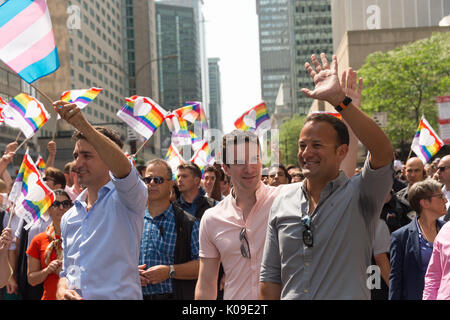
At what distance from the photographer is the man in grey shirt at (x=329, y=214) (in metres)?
2.74

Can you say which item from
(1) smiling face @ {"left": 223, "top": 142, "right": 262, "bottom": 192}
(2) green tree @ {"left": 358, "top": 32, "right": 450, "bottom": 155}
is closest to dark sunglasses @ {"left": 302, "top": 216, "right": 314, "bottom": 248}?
(1) smiling face @ {"left": 223, "top": 142, "right": 262, "bottom": 192}

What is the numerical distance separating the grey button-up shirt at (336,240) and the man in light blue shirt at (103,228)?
3.03 feet

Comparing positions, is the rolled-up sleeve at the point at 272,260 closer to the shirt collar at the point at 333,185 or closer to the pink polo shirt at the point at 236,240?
the shirt collar at the point at 333,185

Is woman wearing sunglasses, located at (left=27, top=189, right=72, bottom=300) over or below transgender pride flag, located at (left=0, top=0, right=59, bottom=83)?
below

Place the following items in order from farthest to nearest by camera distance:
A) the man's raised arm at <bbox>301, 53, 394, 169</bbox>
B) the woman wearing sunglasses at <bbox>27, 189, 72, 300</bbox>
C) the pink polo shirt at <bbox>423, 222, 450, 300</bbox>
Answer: the woman wearing sunglasses at <bbox>27, 189, 72, 300</bbox> → the pink polo shirt at <bbox>423, 222, 450, 300</bbox> → the man's raised arm at <bbox>301, 53, 394, 169</bbox>

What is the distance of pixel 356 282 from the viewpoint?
2744 millimetres

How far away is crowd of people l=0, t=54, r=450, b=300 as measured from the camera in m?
2.78

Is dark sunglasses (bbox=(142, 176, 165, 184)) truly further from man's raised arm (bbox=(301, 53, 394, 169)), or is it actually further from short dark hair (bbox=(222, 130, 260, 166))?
man's raised arm (bbox=(301, 53, 394, 169))

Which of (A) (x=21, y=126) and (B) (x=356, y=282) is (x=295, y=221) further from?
(A) (x=21, y=126)

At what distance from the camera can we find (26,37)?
3658 millimetres

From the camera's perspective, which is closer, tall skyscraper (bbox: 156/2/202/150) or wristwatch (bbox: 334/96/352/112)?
wristwatch (bbox: 334/96/352/112)

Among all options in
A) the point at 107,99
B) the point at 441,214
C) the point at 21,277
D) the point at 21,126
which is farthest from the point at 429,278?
the point at 107,99

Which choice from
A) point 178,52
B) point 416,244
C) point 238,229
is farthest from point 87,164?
point 178,52

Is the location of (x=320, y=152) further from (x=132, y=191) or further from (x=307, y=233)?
(x=132, y=191)
